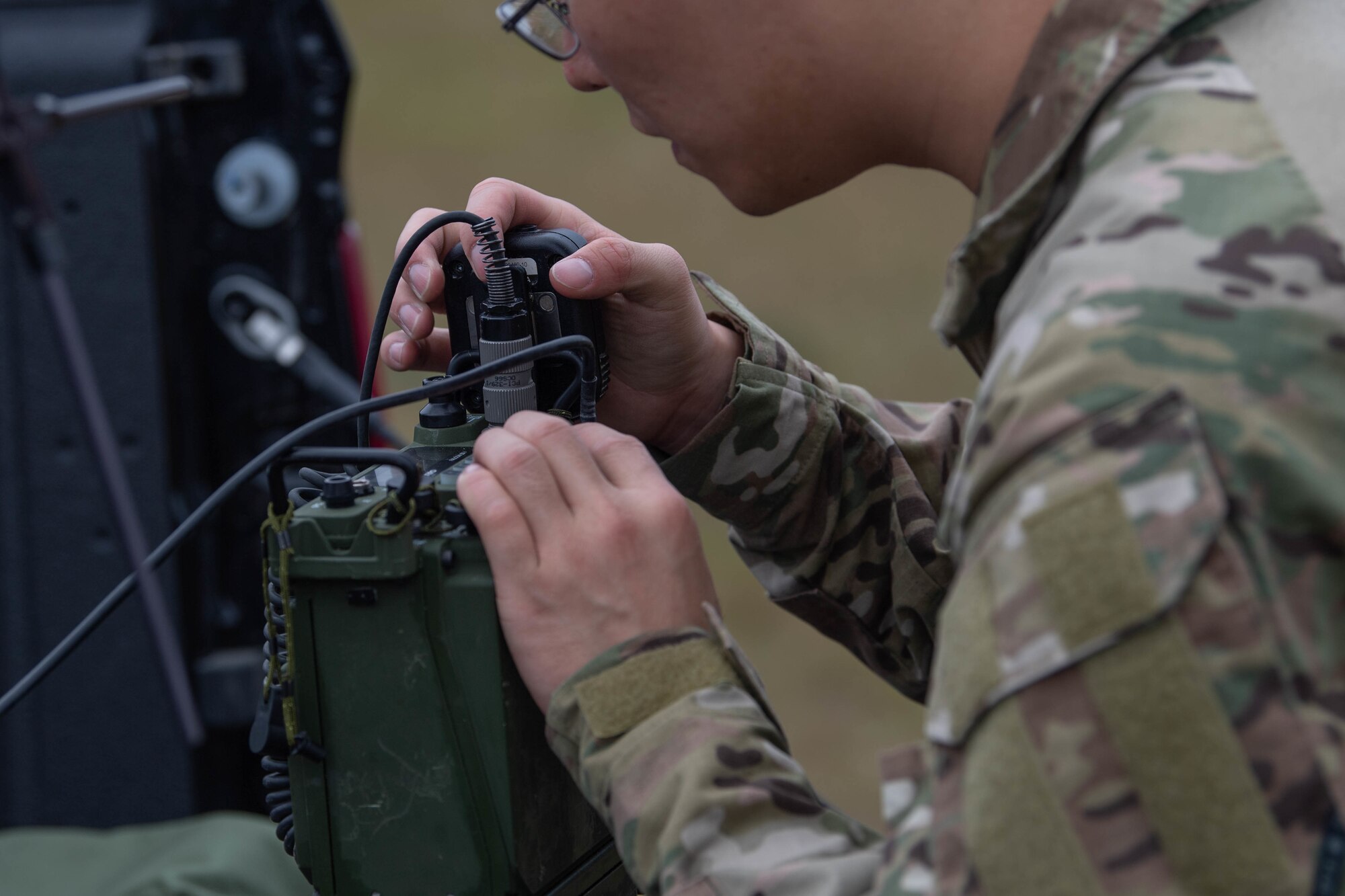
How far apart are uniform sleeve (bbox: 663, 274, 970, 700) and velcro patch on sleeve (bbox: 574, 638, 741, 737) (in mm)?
497

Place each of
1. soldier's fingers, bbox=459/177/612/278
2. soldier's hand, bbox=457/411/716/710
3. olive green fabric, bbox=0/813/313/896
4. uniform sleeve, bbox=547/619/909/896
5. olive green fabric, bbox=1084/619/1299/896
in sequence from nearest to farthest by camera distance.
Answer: olive green fabric, bbox=1084/619/1299/896 < uniform sleeve, bbox=547/619/909/896 < soldier's hand, bbox=457/411/716/710 < soldier's fingers, bbox=459/177/612/278 < olive green fabric, bbox=0/813/313/896

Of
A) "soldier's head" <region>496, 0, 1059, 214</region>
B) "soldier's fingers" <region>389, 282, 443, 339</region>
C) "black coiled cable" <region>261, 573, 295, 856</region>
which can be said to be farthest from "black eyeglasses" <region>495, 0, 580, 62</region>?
"black coiled cable" <region>261, 573, 295, 856</region>

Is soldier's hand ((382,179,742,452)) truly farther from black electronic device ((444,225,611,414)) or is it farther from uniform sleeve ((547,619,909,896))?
uniform sleeve ((547,619,909,896))

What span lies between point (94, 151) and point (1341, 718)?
2.07 m

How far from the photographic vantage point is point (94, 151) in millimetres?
2262

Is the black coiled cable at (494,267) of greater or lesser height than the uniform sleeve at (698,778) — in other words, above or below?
above

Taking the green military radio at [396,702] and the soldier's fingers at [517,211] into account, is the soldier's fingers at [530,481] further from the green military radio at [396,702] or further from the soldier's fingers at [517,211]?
the soldier's fingers at [517,211]

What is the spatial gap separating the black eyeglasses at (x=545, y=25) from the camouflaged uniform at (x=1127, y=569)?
0.50 m

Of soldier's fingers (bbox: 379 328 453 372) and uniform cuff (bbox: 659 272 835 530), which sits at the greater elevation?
soldier's fingers (bbox: 379 328 453 372)

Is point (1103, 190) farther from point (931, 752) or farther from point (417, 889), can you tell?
point (417, 889)

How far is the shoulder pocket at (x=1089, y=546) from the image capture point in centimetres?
77

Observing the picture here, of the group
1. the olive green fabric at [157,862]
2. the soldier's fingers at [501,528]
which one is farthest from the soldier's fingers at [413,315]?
the olive green fabric at [157,862]

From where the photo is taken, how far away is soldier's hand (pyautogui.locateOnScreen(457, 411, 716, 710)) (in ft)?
3.47

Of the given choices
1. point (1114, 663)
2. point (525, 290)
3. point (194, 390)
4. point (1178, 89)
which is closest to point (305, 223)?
point (194, 390)
